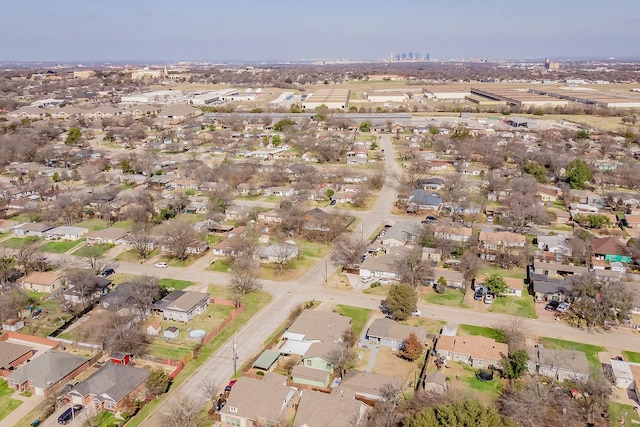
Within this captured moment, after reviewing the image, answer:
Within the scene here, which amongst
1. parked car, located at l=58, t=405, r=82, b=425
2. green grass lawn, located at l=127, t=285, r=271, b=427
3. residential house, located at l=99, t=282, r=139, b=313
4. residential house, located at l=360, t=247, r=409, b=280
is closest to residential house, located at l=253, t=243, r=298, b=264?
green grass lawn, located at l=127, t=285, r=271, b=427

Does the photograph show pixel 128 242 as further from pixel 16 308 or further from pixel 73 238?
pixel 16 308

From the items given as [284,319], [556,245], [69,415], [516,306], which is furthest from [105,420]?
[556,245]

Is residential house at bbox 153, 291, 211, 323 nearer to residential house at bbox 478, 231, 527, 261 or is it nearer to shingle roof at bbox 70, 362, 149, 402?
shingle roof at bbox 70, 362, 149, 402

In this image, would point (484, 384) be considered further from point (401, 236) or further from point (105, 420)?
point (401, 236)

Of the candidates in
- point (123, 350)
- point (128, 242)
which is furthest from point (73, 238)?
point (123, 350)

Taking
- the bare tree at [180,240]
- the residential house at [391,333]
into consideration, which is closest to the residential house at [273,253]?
the bare tree at [180,240]

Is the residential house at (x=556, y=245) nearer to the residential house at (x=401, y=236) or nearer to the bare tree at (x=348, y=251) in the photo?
the residential house at (x=401, y=236)
